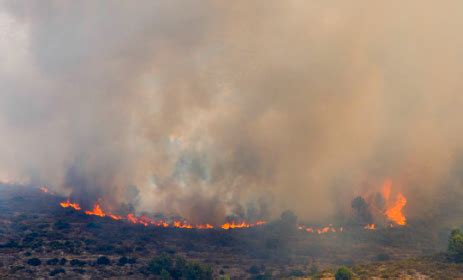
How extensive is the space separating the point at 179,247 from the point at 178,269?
36632mm

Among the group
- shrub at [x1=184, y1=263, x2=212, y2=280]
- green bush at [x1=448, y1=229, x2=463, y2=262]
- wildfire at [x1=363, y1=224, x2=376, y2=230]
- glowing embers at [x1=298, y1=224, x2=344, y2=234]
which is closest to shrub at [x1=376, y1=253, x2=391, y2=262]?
wildfire at [x1=363, y1=224, x2=376, y2=230]

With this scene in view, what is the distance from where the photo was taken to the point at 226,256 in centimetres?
15362

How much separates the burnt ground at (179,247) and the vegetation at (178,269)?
332 cm

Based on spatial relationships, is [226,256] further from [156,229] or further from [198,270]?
[156,229]

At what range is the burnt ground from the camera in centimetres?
12744

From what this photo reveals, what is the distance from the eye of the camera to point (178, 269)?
411ft

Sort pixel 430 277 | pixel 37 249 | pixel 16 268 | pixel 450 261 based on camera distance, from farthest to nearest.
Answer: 1. pixel 37 249
2. pixel 16 268
3. pixel 450 261
4. pixel 430 277

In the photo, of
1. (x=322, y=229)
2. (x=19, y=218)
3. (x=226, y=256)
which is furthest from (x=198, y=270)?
(x=19, y=218)

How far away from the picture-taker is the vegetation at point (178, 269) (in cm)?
11962

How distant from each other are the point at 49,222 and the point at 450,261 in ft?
520

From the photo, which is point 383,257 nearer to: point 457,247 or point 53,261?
point 457,247

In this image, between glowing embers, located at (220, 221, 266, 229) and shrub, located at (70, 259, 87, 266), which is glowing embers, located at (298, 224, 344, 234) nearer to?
glowing embers, located at (220, 221, 266, 229)

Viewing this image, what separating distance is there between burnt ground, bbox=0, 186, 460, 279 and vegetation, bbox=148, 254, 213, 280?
3.32 m

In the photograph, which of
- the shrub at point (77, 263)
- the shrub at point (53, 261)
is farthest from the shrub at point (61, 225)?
the shrub at point (77, 263)
